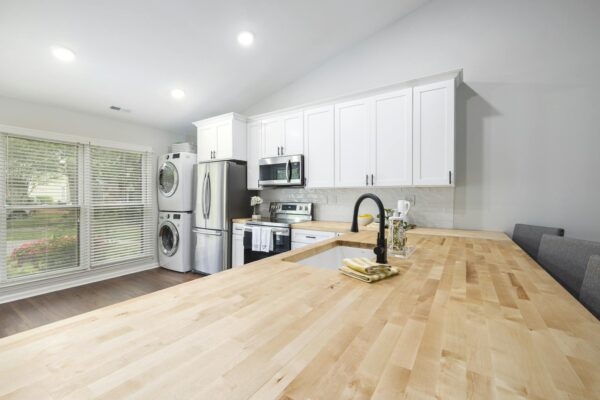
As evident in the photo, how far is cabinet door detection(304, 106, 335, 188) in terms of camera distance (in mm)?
3260

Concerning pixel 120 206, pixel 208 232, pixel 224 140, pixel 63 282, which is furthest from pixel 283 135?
pixel 63 282

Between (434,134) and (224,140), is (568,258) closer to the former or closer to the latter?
(434,134)

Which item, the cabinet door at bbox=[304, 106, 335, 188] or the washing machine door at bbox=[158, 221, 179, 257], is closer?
the cabinet door at bbox=[304, 106, 335, 188]

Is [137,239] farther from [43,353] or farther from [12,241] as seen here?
[43,353]

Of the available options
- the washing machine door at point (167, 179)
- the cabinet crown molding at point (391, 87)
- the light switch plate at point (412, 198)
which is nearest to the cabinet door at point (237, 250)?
the washing machine door at point (167, 179)

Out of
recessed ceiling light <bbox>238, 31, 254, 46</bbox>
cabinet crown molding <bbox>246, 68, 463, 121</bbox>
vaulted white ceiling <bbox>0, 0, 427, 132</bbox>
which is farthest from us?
recessed ceiling light <bbox>238, 31, 254, 46</bbox>

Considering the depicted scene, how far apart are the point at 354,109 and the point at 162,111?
2927 mm

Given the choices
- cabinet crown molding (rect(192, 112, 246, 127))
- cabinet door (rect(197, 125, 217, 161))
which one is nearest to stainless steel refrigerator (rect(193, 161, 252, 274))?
cabinet door (rect(197, 125, 217, 161))

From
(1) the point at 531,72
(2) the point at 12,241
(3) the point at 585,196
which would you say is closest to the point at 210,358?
(3) the point at 585,196

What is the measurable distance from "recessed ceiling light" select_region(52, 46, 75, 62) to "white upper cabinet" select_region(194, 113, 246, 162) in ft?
5.66

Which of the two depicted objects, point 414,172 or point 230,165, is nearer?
point 414,172

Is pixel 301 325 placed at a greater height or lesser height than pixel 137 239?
greater

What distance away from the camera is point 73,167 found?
3.61 meters

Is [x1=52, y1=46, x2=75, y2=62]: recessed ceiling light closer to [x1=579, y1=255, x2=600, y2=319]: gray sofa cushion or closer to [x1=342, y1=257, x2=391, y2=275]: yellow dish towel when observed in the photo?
[x1=342, y1=257, x2=391, y2=275]: yellow dish towel
